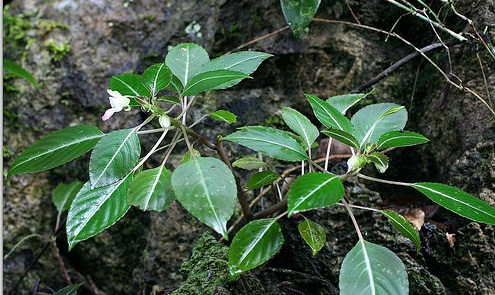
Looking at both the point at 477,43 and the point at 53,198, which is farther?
the point at 53,198

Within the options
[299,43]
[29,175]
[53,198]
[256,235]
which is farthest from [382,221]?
[29,175]

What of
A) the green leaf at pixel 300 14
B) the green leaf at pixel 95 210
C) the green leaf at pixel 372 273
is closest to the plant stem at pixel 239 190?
the green leaf at pixel 95 210

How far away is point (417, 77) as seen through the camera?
5.32 feet

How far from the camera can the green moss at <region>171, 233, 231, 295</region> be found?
1.09 meters

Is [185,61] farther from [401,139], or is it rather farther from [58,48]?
[58,48]

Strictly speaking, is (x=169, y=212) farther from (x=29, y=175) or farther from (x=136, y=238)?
(x=29, y=175)

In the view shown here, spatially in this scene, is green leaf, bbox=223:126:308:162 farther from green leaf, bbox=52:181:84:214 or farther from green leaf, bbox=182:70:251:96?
green leaf, bbox=52:181:84:214

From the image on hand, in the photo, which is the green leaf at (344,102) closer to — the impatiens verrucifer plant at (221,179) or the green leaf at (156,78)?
the impatiens verrucifer plant at (221,179)

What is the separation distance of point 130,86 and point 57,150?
22cm

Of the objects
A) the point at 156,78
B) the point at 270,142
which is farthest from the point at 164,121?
the point at 270,142

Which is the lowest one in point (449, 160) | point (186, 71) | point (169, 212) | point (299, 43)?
point (169, 212)

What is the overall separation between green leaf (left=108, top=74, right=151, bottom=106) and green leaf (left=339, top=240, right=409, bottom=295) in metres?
0.57

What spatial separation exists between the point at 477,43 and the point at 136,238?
1.34 metres

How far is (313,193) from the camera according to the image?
85cm
